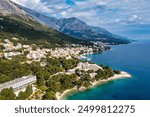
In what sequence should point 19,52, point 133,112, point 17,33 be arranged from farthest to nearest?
point 17,33 < point 19,52 < point 133,112

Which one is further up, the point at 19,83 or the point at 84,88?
the point at 19,83

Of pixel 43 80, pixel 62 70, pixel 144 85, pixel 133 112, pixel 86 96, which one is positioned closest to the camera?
pixel 133 112

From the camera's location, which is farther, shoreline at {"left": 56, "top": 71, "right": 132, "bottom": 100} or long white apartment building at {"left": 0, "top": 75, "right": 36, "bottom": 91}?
shoreline at {"left": 56, "top": 71, "right": 132, "bottom": 100}

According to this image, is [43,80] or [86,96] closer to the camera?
[86,96]

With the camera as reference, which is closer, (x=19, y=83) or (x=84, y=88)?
(x=19, y=83)

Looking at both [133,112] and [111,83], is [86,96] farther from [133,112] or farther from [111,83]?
[133,112]

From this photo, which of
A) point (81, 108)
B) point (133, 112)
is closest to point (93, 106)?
point (81, 108)

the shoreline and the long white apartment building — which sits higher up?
the long white apartment building

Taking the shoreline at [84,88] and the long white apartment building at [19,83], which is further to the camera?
the shoreline at [84,88]

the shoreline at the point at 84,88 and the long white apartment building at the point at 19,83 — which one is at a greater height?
the long white apartment building at the point at 19,83

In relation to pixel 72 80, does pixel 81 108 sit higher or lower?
higher
